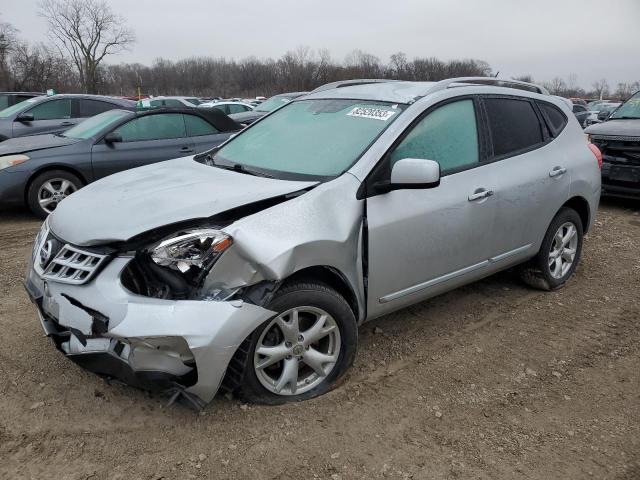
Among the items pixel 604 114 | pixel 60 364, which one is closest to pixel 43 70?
pixel 604 114

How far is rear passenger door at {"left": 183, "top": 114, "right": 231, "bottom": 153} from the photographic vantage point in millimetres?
7562

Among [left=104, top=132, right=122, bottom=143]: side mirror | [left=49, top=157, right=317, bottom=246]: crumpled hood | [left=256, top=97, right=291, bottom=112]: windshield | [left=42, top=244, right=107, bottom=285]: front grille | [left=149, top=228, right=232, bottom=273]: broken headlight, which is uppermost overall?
[left=256, top=97, right=291, bottom=112]: windshield

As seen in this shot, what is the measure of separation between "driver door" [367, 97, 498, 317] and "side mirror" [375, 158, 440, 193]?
16 centimetres

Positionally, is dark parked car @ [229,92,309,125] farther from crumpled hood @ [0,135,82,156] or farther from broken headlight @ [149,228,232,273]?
broken headlight @ [149,228,232,273]

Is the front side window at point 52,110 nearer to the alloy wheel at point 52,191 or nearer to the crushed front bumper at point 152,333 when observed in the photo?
the alloy wheel at point 52,191

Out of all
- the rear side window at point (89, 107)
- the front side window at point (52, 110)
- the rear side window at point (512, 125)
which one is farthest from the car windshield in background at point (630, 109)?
the front side window at point (52, 110)

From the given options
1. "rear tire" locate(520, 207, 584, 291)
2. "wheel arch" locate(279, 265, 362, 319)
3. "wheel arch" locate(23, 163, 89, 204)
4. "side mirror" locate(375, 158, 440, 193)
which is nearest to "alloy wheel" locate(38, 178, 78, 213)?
"wheel arch" locate(23, 163, 89, 204)

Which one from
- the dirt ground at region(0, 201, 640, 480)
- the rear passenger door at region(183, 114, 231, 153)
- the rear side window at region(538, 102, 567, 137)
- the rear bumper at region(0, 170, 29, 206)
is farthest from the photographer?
the rear passenger door at region(183, 114, 231, 153)

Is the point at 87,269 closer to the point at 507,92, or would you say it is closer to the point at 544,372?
the point at 544,372

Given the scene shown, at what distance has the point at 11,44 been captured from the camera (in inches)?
1617

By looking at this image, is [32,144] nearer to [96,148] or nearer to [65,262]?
[96,148]

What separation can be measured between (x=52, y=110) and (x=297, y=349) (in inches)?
361

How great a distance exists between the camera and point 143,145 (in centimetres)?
720

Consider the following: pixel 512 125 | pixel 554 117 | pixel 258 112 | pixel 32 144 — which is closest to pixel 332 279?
pixel 512 125
